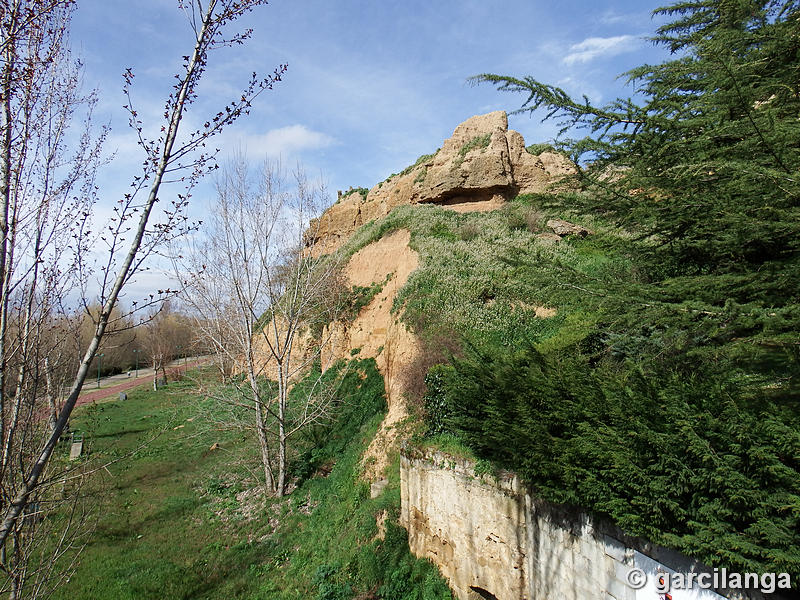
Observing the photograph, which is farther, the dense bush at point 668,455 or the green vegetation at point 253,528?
the green vegetation at point 253,528

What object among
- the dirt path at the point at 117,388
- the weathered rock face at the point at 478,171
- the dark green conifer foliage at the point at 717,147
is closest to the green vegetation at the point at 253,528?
the dark green conifer foliage at the point at 717,147

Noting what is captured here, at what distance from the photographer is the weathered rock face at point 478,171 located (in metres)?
21.6

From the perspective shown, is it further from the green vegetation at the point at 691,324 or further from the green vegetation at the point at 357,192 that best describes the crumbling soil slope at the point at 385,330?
the green vegetation at the point at 357,192

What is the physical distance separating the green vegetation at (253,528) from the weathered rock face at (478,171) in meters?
10.6

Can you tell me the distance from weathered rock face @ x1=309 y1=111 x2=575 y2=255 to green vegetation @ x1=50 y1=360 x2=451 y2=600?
1057 cm

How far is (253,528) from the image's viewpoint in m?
9.80

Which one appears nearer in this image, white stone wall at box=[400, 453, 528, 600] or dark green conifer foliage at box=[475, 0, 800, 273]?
dark green conifer foliage at box=[475, 0, 800, 273]

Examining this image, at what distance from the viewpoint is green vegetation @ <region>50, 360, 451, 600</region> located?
7.60 m

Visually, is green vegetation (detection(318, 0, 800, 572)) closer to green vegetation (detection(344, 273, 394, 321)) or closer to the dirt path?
green vegetation (detection(344, 273, 394, 321))

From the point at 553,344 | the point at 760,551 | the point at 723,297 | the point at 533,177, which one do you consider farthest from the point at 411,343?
the point at 533,177

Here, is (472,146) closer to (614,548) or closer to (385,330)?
(385,330)

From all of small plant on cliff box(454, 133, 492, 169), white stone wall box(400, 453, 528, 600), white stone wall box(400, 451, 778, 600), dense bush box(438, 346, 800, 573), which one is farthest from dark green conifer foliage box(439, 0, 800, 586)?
small plant on cliff box(454, 133, 492, 169)

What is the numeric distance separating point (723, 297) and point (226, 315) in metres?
11.5

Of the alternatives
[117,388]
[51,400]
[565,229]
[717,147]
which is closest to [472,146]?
[565,229]
